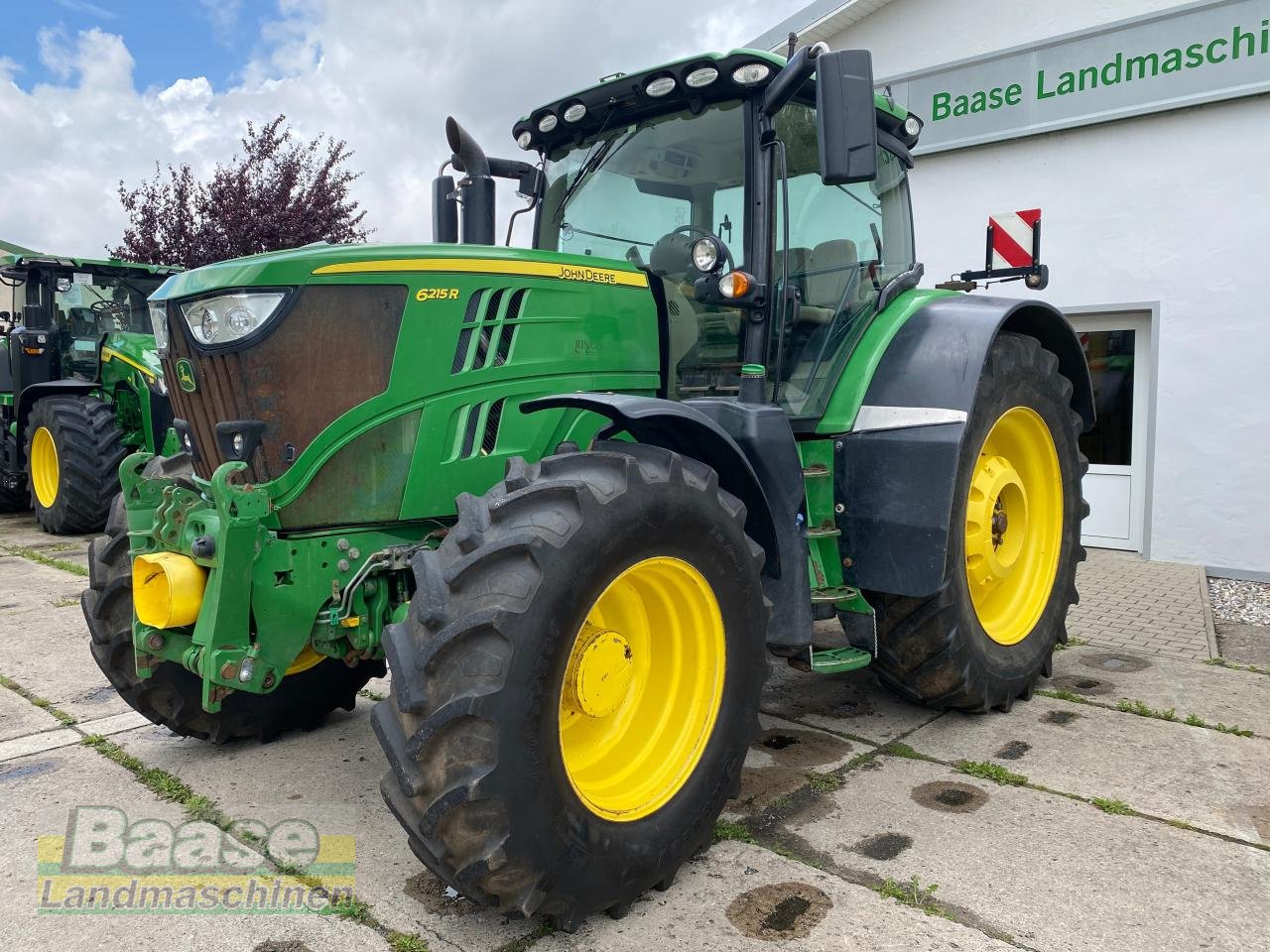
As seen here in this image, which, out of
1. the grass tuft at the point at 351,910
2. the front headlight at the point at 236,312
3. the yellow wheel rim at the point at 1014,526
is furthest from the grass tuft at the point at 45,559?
the yellow wheel rim at the point at 1014,526

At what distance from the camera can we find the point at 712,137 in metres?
3.57

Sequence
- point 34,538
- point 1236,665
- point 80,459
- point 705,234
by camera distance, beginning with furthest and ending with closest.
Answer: point 34,538, point 80,459, point 1236,665, point 705,234

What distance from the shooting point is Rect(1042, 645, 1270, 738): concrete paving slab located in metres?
4.14

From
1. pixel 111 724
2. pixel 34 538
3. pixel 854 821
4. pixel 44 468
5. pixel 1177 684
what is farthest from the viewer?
pixel 44 468

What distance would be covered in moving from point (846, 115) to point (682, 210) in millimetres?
818

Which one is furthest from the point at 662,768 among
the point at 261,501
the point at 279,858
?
the point at 261,501

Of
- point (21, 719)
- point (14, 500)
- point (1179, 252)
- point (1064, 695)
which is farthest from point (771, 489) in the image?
point (14, 500)

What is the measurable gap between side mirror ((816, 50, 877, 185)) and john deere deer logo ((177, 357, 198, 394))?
1966mm

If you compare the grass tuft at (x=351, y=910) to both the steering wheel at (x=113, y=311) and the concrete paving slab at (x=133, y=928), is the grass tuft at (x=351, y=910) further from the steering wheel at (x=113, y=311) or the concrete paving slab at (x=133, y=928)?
the steering wheel at (x=113, y=311)

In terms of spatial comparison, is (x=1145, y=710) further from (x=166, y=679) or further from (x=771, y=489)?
(x=166, y=679)

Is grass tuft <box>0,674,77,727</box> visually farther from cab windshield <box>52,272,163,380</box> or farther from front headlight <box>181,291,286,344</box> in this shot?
cab windshield <box>52,272,163,380</box>

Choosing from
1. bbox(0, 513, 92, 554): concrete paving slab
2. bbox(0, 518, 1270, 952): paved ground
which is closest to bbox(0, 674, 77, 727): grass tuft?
bbox(0, 518, 1270, 952): paved ground

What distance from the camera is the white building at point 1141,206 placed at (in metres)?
6.64

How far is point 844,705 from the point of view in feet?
13.9
